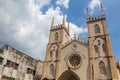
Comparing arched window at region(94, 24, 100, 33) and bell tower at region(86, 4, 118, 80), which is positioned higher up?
arched window at region(94, 24, 100, 33)

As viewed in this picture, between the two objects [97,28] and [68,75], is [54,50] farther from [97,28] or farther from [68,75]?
[97,28]

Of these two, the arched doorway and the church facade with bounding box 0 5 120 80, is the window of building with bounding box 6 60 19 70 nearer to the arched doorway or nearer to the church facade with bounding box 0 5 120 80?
the church facade with bounding box 0 5 120 80

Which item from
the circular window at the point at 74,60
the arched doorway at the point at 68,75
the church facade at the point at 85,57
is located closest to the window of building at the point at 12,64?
the church facade at the point at 85,57

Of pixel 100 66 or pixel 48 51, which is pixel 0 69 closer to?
pixel 48 51

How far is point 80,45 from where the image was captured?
30.9 m

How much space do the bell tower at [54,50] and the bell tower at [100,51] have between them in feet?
24.2

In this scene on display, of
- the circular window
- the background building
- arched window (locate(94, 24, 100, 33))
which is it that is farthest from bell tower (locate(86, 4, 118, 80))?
the background building

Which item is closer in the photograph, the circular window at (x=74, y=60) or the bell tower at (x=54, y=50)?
the circular window at (x=74, y=60)

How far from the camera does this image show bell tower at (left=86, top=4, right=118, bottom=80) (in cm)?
2552

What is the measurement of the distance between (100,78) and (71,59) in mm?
7663

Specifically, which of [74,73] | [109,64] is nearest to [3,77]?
[74,73]

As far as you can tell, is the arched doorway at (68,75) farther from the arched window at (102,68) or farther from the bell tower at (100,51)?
the arched window at (102,68)

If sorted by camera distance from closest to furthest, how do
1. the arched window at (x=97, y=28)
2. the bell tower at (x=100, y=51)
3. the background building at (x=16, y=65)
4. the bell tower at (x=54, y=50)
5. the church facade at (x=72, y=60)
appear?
the bell tower at (x=100, y=51)
the church facade at (x=72, y=60)
the background building at (x=16, y=65)
the bell tower at (x=54, y=50)
the arched window at (x=97, y=28)

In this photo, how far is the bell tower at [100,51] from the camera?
25.5 metres
